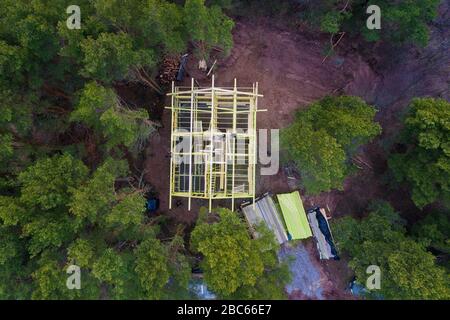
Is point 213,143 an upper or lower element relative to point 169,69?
lower

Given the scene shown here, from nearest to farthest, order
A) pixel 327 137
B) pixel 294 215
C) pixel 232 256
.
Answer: pixel 232 256
pixel 327 137
pixel 294 215

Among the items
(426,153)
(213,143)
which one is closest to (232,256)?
(213,143)

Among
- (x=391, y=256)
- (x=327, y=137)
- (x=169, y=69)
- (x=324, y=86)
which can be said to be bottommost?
(x=391, y=256)

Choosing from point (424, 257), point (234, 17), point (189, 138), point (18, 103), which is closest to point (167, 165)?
point (189, 138)

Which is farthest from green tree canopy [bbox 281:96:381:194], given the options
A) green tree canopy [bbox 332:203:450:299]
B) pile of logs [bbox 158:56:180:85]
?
pile of logs [bbox 158:56:180:85]

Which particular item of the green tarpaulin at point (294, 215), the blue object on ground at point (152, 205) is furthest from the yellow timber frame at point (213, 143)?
the green tarpaulin at point (294, 215)

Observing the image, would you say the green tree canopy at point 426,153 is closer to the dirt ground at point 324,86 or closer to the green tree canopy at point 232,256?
the dirt ground at point 324,86

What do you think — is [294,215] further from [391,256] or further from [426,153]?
[426,153]
